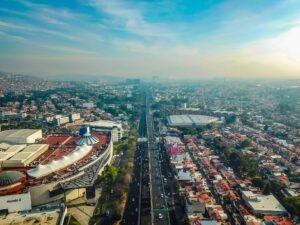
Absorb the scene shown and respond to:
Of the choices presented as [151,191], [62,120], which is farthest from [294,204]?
[62,120]

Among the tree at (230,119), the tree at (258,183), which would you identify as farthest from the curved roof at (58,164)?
the tree at (230,119)

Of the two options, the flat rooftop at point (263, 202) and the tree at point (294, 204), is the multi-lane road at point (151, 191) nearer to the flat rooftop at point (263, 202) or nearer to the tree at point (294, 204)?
the flat rooftop at point (263, 202)

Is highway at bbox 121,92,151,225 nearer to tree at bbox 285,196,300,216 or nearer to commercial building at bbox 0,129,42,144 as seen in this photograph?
tree at bbox 285,196,300,216

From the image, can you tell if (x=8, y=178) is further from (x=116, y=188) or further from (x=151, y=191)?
(x=151, y=191)

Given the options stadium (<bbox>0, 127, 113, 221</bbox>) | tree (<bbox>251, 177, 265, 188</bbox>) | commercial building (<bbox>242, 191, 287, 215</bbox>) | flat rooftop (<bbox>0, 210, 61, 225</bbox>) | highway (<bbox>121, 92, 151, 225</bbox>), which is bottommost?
highway (<bbox>121, 92, 151, 225</bbox>)

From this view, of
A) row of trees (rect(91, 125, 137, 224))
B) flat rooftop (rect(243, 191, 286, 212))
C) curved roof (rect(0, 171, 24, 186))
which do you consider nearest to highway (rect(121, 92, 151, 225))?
row of trees (rect(91, 125, 137, 224))

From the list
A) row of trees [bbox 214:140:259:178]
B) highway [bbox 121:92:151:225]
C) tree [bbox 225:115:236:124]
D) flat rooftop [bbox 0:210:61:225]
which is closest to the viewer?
flat rooftop [bbox 0:210:61:225]

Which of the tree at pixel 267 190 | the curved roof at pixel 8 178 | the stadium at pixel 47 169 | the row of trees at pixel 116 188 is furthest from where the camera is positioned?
the tree at pixel 267 190

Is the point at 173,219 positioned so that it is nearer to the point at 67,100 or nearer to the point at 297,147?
the point at 297,147
